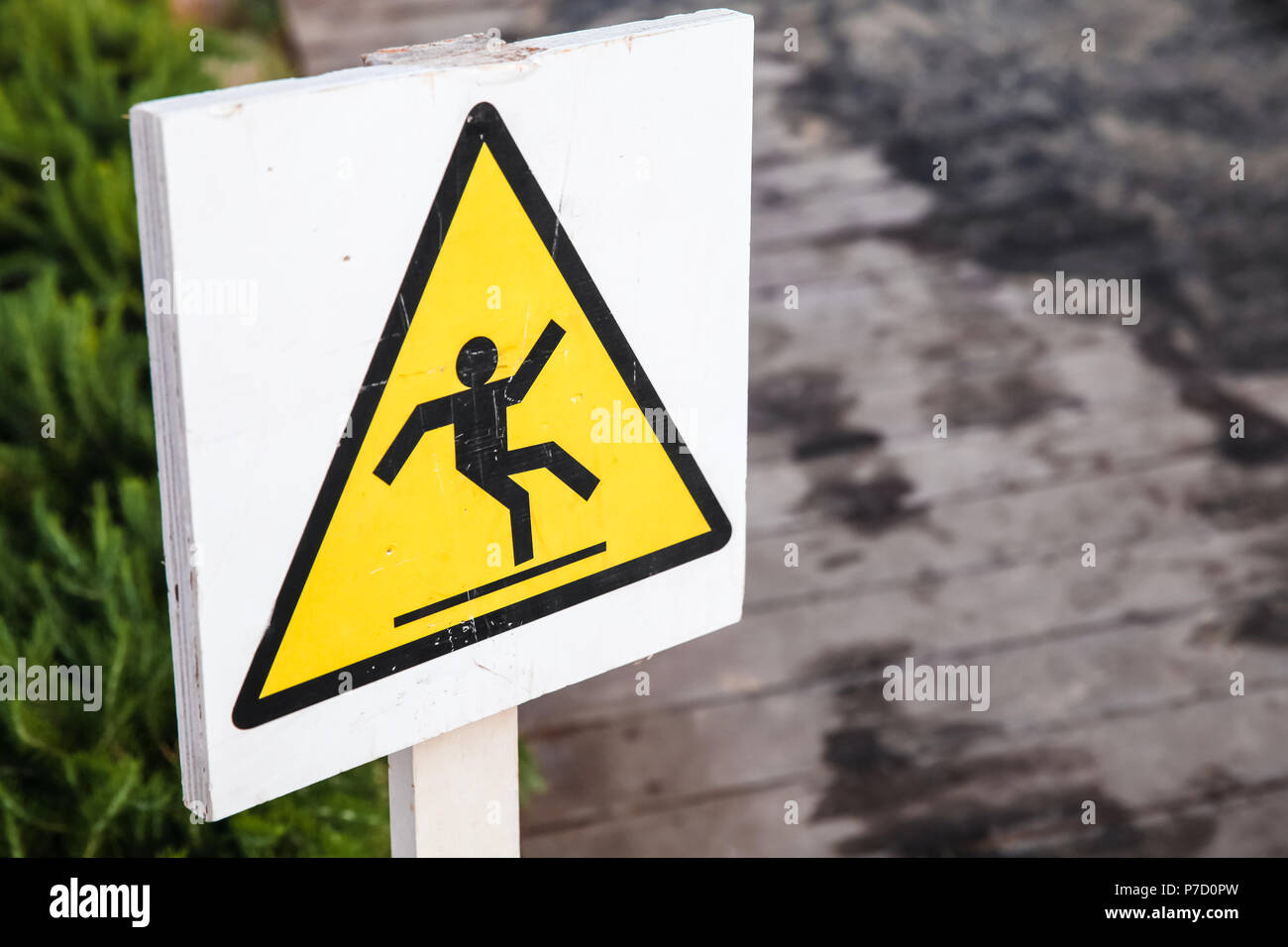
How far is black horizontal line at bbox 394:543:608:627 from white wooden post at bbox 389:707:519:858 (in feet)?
0.46

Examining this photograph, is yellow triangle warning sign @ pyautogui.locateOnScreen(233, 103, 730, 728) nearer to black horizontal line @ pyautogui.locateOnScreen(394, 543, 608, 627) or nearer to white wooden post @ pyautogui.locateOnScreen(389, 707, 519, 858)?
black horizontal line @ pyautogui.locateOnScreen(394, 543, 608, 627)

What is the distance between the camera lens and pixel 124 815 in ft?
5.63

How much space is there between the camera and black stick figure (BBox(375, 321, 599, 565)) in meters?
0.98

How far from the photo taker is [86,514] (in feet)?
7.43

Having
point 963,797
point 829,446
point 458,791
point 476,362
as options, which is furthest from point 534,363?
point 829,446

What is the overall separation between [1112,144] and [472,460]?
138 inches

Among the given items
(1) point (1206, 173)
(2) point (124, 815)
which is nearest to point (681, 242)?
(2) point (124, 815)

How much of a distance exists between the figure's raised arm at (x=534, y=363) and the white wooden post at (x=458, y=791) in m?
0.30

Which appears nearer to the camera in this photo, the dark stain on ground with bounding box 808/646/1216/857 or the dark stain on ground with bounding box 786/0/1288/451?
the dark stain on ground with bounding box 808/646/1216/857

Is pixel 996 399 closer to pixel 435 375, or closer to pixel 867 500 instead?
pixel 867 500

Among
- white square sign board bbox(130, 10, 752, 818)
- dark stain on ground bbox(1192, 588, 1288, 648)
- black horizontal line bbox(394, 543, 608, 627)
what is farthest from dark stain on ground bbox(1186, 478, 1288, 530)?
black horizontal line bbox(394, 543, 608, 627)

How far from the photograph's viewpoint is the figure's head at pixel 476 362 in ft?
3.24

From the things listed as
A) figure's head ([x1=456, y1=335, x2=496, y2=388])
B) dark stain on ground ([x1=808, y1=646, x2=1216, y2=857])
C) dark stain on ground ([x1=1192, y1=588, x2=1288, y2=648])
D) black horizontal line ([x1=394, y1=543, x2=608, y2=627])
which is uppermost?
figure's head ([x1=456, y1=335, x2=496, y2=388])
